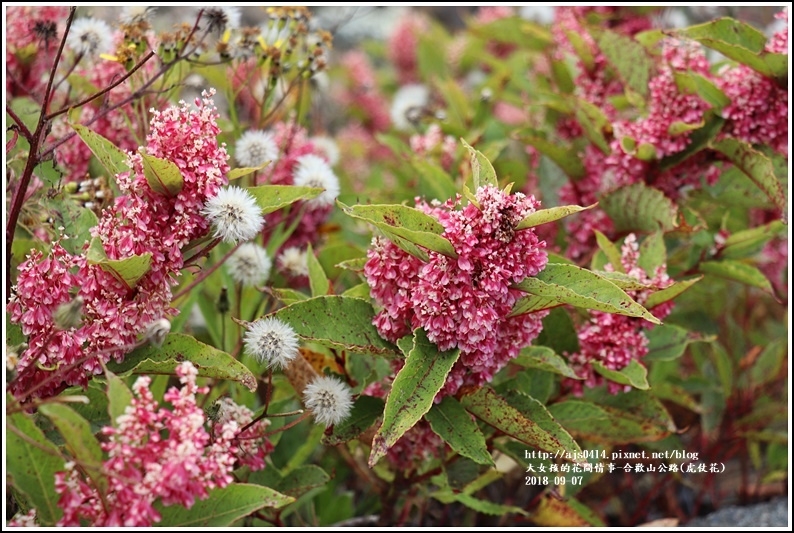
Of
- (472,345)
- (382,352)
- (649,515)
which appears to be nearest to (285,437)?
(382,352)

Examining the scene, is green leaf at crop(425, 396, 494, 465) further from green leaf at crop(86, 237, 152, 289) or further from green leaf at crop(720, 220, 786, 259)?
green leaf at crop(720, 220, 786, 259)

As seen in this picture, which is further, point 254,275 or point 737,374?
point 737,374

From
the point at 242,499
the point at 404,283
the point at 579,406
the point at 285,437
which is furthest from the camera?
the point at 285,437

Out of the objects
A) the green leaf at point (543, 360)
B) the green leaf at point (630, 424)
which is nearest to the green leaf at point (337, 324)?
the green leaf at point (543, 360)

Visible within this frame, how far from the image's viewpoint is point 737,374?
2107mm

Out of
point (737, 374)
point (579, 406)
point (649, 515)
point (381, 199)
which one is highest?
point (381, 199)

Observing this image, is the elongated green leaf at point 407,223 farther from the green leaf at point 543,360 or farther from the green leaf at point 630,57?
the green leaf at point 630,57

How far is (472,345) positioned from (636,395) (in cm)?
58

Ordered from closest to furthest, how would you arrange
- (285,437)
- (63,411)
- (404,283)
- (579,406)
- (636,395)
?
(63,411), (404,283), (579,406), (636,395), (285,437)

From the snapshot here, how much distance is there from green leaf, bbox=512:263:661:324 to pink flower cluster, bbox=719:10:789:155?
0.66 meters

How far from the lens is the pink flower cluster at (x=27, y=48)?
5.81 ft

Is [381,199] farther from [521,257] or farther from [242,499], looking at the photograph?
[242,499]

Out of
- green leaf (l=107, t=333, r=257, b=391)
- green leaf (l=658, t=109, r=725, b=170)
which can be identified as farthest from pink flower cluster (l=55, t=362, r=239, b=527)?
green leaf (l=658, t=109, r=725, b=170)

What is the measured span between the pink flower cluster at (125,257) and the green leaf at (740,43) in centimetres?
96
